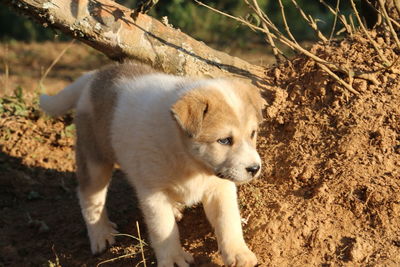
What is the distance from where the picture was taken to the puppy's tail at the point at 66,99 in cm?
524

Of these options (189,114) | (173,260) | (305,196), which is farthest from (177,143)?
(305,196)

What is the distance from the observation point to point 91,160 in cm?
491

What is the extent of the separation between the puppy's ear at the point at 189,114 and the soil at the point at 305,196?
38.9 inches

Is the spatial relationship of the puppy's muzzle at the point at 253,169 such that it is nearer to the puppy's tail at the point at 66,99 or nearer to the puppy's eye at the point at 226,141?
the puppy's eye at the point at 226,141

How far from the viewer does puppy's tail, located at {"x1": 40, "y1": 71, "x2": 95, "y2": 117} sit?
17.2 ft

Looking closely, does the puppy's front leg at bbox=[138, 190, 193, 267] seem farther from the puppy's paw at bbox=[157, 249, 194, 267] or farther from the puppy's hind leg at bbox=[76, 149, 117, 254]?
the puppy's hind leg at bbox=[76, 149, 117, 254]

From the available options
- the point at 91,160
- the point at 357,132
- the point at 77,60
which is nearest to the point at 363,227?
the point at 357,132

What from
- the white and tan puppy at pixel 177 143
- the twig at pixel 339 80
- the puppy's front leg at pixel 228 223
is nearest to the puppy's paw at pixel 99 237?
the white and tan puppy at pixel 177 143

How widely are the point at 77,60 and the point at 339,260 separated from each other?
7.10 meters

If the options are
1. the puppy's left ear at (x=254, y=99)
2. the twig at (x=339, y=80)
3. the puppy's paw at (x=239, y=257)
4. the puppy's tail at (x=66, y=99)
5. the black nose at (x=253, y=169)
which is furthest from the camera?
the puppy's tail at (x=66, y=99)

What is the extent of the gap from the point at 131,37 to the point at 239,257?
200 cm

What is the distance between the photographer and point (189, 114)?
372 cm

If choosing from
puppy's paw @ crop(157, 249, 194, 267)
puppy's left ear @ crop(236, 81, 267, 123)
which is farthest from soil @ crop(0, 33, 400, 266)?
puppy's left ear @ crop(236, 81, 267, 123)

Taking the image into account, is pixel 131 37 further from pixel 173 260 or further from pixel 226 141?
pixel 173 260
